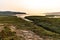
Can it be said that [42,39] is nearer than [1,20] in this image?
Yes

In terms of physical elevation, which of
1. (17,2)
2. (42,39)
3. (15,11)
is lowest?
(42,39)

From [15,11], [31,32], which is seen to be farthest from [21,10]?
[31,32]

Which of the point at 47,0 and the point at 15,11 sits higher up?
the point at 47,0

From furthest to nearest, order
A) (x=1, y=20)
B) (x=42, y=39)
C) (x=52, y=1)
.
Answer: (x=52, y=1)
(x=1, y=20)
(x=42, y=39)

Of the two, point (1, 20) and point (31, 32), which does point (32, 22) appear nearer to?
point (31, 32)

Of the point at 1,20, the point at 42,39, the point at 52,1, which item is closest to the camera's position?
the point at 42,39

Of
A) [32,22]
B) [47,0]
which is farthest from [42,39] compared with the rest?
[47,0]

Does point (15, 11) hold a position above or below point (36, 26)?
above

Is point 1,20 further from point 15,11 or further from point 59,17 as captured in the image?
point 59,17

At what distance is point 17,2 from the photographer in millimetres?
2189

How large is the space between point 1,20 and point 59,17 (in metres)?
0.95

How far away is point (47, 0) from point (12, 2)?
58 cm

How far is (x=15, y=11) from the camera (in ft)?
7.14

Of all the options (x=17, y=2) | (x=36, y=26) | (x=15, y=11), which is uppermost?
(x=17, y=2)
